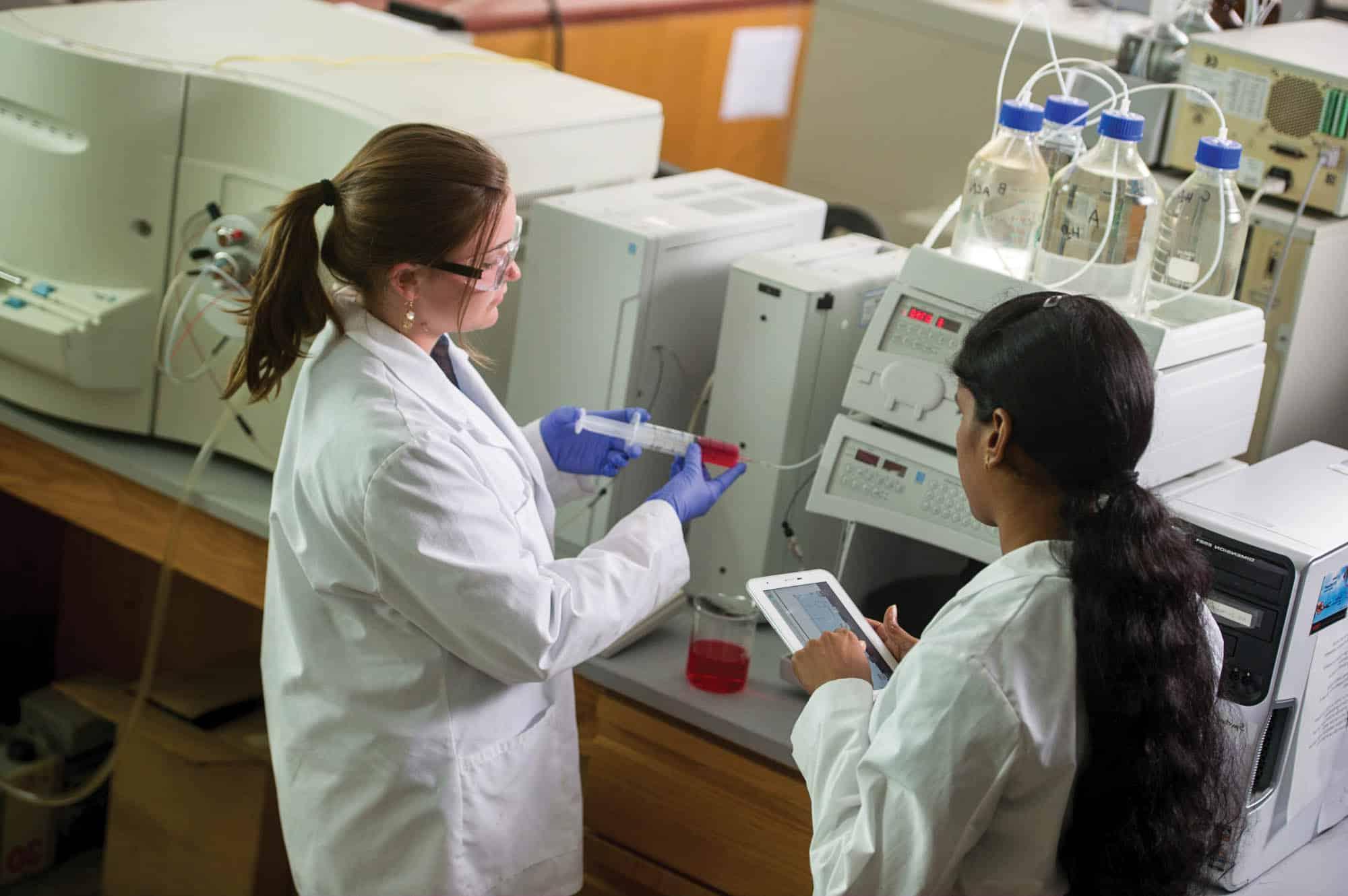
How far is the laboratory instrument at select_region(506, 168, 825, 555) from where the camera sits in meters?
1.89

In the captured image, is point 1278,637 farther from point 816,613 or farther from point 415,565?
point 415,565

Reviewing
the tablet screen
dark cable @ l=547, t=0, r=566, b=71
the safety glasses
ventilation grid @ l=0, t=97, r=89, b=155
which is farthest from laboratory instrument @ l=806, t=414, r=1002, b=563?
dark cable @ l=547, t=0, r=566, b=71

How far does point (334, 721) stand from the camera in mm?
1530

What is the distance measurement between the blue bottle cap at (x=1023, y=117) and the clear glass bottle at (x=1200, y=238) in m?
0.19

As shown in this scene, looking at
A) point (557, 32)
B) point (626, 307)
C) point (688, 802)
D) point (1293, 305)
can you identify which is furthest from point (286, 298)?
point (557, 32)

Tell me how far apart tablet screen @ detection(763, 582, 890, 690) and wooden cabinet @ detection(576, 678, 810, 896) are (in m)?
0.23

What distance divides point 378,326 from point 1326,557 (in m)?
0.94

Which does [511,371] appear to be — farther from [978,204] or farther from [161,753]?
[161,753]

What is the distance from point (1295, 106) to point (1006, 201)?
1.60 feet

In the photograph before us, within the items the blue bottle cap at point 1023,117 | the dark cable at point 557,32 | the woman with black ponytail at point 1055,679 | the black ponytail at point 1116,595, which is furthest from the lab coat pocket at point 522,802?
the dark cable at point 557,32

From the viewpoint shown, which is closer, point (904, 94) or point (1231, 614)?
point (1231, 614)

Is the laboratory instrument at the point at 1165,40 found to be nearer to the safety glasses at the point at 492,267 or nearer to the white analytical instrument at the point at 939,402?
the white analytical instrument at the point at 939,402

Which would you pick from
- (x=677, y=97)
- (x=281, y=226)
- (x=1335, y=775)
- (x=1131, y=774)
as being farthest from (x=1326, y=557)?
(x=677, y=97)

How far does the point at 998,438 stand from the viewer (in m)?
1.17
